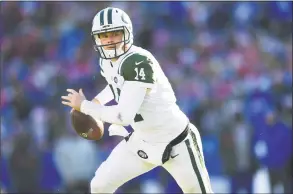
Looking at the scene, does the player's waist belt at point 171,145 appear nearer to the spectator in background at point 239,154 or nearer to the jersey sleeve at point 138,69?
the jersey sleeve at point 138,69

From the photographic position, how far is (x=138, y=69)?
530 centimetres

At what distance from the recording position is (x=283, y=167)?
855 cm

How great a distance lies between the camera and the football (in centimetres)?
591

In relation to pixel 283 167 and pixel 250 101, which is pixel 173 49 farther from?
pixel 283 167

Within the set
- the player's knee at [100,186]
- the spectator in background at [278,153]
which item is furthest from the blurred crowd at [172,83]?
the player's knee at [100,186]

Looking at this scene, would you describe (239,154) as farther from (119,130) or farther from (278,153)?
(119,130)

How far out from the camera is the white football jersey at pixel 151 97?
5348 millimetres

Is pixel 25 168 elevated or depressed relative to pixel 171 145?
depressed

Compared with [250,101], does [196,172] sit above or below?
above

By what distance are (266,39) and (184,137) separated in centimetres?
570

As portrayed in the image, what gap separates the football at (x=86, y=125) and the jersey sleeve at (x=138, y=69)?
0.68m

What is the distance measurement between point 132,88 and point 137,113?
28cm

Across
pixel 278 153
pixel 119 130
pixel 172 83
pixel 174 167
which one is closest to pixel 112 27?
pixel 119 130

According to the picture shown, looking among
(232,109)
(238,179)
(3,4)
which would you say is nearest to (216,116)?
(232,109)
